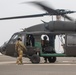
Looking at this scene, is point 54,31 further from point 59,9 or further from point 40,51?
point 59,9

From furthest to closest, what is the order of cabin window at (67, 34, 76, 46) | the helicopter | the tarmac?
cabin window at (67, 34, 76, 46), the helicopter, the tarmac

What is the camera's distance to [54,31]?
76.9ft

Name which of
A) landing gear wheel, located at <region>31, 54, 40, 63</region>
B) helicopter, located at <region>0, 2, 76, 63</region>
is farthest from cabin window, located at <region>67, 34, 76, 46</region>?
landing gear wheel, located at <region>31, 54, 40, 63</region>

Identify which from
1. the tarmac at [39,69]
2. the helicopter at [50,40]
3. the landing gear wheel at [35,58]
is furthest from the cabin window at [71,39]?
the tarmac at [39,69]

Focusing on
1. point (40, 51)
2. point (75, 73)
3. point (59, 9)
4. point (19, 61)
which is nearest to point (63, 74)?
point (75, 73)

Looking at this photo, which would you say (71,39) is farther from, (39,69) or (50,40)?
(39,69)

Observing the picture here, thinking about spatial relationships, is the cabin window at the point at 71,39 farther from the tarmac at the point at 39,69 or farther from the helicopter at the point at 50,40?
the tarmac at the point at 39,69

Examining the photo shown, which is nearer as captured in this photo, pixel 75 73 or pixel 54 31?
pixel 75 73

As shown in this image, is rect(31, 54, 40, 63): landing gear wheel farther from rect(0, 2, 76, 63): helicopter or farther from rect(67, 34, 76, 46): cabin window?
rect(67, 34, 76, 46): cabin window

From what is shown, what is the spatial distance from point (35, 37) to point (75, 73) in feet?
29.6

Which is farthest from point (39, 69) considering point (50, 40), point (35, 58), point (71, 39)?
point (50, 40)

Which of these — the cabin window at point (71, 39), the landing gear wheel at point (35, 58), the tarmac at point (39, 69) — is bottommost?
the landing gear wheel at point (35, 58)

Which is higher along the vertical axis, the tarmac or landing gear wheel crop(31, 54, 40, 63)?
the tarmac

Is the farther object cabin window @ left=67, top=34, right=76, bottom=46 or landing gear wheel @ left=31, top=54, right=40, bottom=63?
cabin window @ left=67, top=34, right=76, bottom=46
